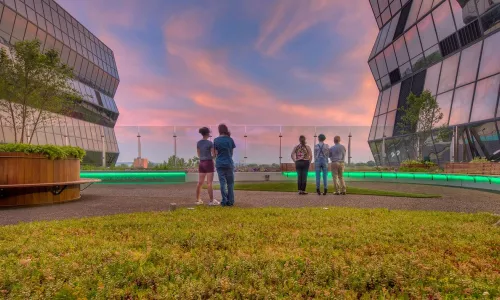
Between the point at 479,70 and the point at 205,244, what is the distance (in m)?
23.0

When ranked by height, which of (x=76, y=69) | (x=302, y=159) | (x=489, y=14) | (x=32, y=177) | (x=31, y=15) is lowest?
(x=32, y=177)

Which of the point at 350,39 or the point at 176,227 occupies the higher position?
the point at 350,39

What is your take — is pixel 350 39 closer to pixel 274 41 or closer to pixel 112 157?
pixel 274 41

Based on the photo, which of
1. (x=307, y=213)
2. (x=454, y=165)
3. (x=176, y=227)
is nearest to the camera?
(x=176, y=227)

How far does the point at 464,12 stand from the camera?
21656mm

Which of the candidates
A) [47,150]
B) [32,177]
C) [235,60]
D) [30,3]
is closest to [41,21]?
[30,3]

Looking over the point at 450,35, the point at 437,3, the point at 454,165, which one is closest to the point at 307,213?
the point at 454,165

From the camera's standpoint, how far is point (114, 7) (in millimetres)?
15242

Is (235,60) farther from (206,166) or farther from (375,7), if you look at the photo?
(375,7)

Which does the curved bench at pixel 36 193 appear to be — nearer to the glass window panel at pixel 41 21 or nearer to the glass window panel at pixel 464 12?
the glass window panel at pixel 464 12

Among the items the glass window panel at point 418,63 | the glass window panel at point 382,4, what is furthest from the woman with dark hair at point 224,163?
the glass window panel at point 382,4

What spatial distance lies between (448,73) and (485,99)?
5010 mm

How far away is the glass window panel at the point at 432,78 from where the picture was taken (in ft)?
80.7

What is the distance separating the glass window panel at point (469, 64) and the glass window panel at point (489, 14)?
3.64ft
